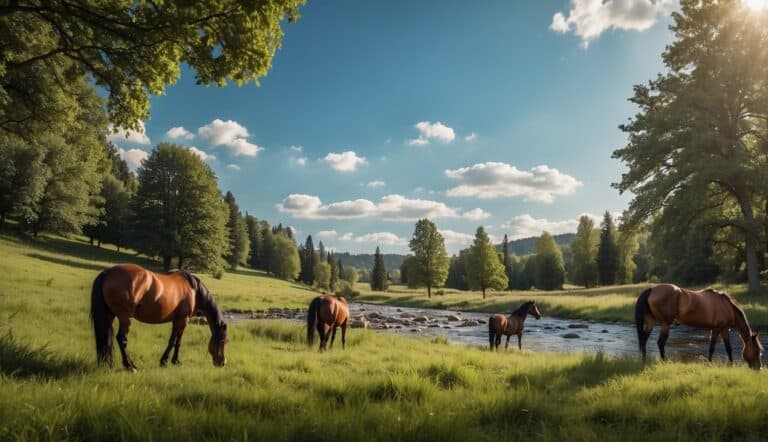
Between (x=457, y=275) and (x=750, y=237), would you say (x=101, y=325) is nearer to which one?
(x=750, y=237)

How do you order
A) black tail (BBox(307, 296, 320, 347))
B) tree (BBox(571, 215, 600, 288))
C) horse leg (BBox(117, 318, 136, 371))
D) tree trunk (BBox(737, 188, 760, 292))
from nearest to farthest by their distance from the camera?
horse leg (BBox(117, 318, 136, 371)), black tail (BBox(307, 296, 320, 347)), tree trunk (BBox(737, 188, 760, 292)), tree (BBox(571, 215, 600, 288))

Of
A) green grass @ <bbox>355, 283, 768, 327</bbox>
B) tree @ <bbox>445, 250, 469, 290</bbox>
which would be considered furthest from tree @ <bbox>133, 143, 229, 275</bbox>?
tree @ <bbox>445, 250, 469, 290</bbox>

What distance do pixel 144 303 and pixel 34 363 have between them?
1815 millimetres

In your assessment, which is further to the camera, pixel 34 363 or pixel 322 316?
pixel 322 316

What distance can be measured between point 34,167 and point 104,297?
4949 cm

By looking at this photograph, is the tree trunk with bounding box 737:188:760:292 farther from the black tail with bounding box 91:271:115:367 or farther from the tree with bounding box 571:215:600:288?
the tree with bounding box 571:215:600:288

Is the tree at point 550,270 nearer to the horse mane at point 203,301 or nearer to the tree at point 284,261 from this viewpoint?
the tree at point 284,261

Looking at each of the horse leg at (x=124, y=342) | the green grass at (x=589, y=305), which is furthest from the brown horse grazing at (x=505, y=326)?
the green grass at (x=589, y=305)

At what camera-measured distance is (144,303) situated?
26.6 feet

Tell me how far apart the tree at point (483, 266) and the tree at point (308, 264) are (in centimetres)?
6474

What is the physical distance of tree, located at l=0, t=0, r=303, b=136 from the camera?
7.64 metres

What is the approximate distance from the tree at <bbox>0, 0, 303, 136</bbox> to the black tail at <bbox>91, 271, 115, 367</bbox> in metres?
4.55

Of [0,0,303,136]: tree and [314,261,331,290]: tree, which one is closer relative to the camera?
[0,0,303,136]: tree

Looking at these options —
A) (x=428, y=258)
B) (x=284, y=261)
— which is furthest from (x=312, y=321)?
(x=284, y=261)
